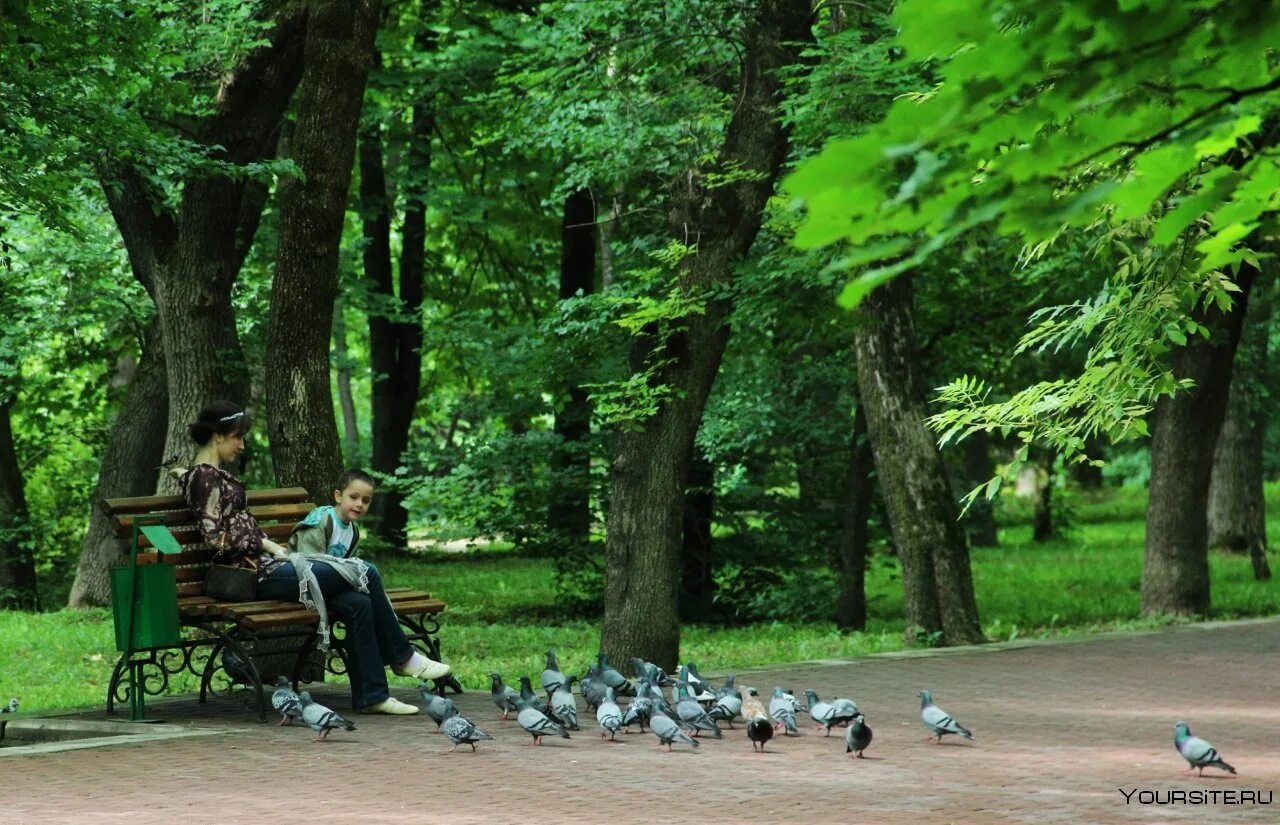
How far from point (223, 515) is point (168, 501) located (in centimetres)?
38

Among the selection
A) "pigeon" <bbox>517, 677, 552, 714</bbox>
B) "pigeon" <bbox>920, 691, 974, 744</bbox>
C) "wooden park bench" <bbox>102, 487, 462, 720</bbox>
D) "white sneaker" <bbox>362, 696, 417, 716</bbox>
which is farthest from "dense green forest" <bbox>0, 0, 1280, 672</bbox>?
"pigeon" <bbox>517, 677, 552, 714</bbox>

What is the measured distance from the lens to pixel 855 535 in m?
19.4

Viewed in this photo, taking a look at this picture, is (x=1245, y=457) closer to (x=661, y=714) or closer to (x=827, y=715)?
(x=827, y=715)

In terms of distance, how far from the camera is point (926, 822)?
6.50 m

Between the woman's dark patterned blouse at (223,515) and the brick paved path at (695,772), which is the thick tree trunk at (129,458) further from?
the woman's dark patterned blouse at (223,515)

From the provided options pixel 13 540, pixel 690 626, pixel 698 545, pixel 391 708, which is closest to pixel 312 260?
pixel 391 708

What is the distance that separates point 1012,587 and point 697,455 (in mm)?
7948

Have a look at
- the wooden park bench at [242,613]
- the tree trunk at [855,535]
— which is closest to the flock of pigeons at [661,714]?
the wooden park bench at [242,613]

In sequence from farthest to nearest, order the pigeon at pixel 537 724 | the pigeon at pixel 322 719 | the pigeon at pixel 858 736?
the pigeon at pixel 322 719, the pigeon at pixel 537 724, the pigeon at pixel 858 736

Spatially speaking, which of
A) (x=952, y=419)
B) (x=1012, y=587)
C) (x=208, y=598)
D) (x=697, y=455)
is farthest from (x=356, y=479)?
(x=1012, y=587)

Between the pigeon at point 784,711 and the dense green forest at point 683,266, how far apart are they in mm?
1614

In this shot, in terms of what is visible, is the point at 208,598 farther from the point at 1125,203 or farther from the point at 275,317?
the point at 1125,203

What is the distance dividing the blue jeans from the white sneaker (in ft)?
0.17

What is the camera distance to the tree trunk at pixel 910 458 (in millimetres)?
15523
